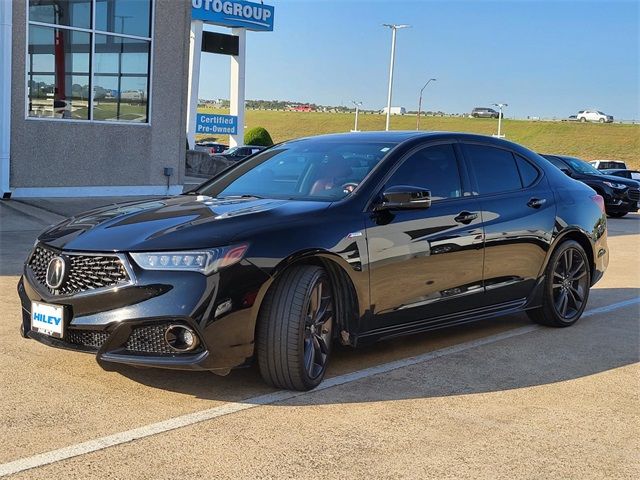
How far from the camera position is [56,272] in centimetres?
442

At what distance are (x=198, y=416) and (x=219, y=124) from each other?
38321mm

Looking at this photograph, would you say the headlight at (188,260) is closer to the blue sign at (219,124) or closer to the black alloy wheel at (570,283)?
the black alloy wheel at (570,283)

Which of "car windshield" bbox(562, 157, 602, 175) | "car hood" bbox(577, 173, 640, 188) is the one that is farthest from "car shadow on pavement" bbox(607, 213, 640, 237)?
"car windshield" bbox(562, 157, 602, 175)

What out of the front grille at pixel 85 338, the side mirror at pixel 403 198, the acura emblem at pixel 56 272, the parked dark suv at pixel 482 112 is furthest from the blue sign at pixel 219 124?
the parked dark suv at pixel 482 112

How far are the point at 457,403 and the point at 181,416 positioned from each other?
1598 mm

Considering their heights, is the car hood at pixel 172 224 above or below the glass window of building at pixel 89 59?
below

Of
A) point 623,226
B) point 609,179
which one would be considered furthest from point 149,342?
point 609,179

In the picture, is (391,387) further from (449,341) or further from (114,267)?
(114,267)

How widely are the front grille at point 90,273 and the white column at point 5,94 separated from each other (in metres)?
10.7

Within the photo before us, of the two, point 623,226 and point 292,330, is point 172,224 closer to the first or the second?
point 292,330

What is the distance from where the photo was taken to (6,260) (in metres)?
8.93

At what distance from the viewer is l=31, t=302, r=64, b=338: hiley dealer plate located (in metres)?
4.36

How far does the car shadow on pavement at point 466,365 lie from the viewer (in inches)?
187

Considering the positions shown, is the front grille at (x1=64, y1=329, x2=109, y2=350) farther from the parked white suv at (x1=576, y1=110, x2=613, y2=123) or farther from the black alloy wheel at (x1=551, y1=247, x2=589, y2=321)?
the parked white suv at (x1=576, y1=110, x2=613, y2=123)
